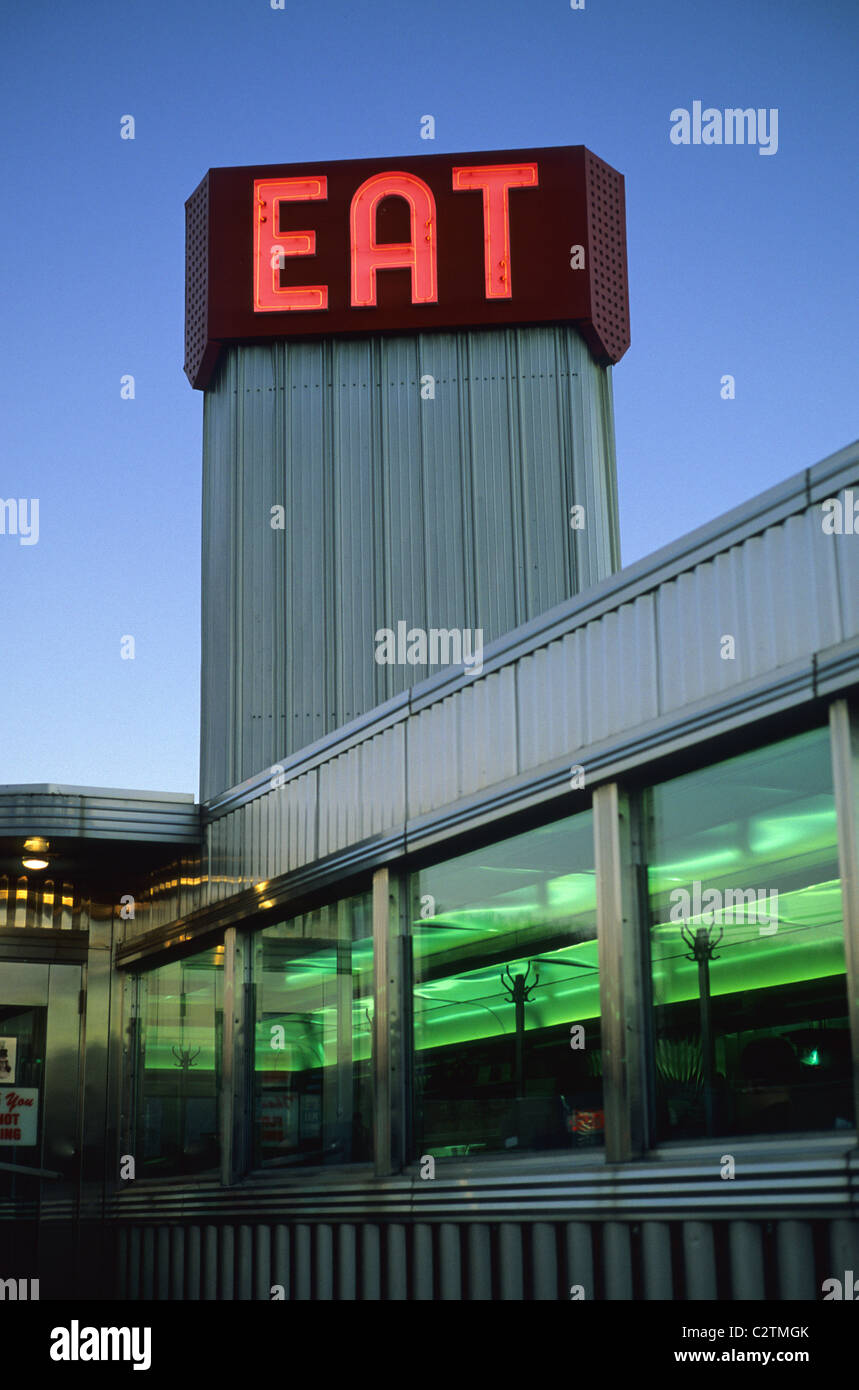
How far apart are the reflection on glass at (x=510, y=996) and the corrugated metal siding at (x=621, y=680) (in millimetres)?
447

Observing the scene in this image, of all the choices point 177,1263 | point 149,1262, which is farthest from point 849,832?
point 149,1262

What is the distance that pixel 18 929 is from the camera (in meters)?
13.6

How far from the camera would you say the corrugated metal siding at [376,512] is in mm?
16859

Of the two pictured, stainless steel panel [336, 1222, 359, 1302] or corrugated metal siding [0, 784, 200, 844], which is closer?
stainless steel panel [336, 1222, 359, 1302]

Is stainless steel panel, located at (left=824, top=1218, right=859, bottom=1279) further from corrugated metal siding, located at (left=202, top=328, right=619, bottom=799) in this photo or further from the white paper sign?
corrugated metal siding, located at (left=202, top=328, right=619, bottom=799)

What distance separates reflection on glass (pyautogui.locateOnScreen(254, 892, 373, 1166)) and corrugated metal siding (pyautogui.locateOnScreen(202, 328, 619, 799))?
5.48 meters

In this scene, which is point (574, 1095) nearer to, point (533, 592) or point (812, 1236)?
point (812, 1236)

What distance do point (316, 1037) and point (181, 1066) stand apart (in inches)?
97.6

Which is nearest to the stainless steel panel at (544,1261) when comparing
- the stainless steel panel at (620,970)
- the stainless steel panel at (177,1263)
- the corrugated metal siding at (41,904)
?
the stainless steel panel at (620,970)

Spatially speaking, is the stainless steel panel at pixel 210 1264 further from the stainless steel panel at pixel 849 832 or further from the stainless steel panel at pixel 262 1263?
the stainless steel panel at pixel 849 832

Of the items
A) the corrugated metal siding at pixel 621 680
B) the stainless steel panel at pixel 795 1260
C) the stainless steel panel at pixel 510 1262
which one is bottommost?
the stainless steel panel at pixel 510 1262

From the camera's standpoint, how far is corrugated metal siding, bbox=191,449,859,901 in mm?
6727

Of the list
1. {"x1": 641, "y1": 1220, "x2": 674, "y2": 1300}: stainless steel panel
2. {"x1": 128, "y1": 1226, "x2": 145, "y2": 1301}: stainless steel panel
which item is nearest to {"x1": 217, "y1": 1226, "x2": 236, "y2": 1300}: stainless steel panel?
{"x1": 128, "y1": 1226, "x2": 145, "y2": 1301}: stainless steel panel
